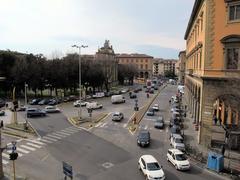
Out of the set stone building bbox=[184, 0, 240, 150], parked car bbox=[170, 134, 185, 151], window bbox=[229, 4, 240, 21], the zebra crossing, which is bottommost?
the zebra crossing

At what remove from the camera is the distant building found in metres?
195

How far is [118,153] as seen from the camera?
27.9 meters

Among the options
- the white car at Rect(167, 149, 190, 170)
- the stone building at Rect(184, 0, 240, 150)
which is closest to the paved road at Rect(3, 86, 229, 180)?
the white car at Rect(167, 149, 190, 170)

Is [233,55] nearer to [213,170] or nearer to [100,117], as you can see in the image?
[213,170]

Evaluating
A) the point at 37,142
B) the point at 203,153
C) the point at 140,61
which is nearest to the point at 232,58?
the point at 203,153

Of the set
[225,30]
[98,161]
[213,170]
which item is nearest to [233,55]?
[225,30]

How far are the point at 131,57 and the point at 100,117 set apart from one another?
6011 inches

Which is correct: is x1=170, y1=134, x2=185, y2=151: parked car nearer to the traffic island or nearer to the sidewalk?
the sidewalk

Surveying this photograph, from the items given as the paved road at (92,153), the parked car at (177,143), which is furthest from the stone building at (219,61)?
the paved road at (92,153)

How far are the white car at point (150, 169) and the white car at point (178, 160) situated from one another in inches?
92.7

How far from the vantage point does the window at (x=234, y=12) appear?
2848 cm

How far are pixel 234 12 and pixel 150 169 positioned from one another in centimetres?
1840

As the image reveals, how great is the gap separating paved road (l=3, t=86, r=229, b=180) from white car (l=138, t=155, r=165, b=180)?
775mm

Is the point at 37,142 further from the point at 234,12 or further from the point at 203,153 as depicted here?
the point at 234,12
